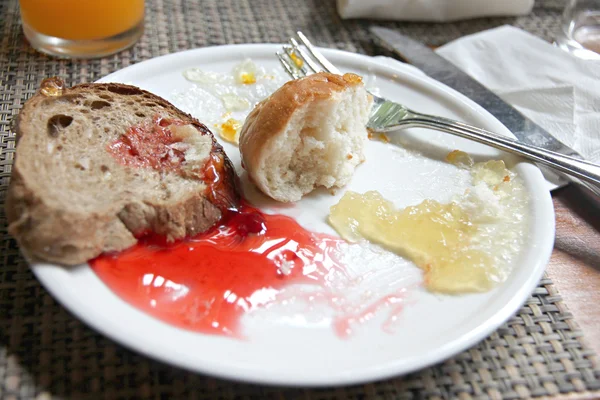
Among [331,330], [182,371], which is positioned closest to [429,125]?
[331,330]

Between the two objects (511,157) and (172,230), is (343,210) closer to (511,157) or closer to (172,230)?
(172,230)

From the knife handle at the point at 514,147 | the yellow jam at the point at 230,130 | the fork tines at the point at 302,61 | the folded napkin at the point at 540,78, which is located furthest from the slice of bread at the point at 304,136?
the folded napkin at the point at 540,78

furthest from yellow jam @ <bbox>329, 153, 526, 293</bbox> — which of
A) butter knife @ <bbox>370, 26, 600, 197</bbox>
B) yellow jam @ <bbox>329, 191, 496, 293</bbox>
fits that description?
butter knife @ <bbox>370, 26, 600, 197</bbox>

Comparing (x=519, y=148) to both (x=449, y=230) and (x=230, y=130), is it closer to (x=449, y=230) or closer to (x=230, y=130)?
(x=449, y=230)

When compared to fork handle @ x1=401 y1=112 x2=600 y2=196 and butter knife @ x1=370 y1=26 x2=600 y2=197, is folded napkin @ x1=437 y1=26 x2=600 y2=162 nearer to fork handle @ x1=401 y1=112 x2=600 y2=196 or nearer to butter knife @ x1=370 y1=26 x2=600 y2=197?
butter knife @ x1=370 y1=26 x2=600 y2=197

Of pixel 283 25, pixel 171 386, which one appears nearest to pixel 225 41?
pixel 283 25

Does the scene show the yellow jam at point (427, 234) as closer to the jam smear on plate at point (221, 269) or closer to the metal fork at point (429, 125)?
the jam smear on plate at point (221, 269)

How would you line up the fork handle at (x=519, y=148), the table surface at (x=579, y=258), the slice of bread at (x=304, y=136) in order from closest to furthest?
the table surface at (x=579, y=258)
the slice of bread at (x=304, y=136)
the fork handle at (x=519, y=148)
